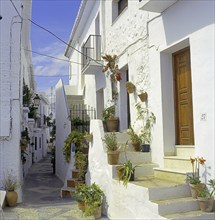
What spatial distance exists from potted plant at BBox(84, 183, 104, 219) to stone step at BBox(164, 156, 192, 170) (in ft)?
6.02

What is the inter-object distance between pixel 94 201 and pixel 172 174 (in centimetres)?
216

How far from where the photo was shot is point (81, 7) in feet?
48.6

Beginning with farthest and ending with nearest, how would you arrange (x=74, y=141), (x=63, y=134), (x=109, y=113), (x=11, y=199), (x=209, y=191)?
(x=63, y=134) < (x=74, y=141) < (x=109, y=113) < (x=11, y=199) < (x=209, y=191)

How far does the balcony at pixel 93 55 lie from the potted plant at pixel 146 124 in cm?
418

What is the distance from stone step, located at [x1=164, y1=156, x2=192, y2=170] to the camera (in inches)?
258

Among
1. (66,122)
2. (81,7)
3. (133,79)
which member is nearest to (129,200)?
(133,79)

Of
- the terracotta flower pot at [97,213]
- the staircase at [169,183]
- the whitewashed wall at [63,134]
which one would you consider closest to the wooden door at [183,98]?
the staircase at [169,183]

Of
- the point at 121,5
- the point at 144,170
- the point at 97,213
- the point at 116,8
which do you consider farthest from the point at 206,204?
the point at 116,8

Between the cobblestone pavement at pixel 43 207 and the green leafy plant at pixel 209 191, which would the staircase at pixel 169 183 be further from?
the cobblestone pavement at pixel 43 207

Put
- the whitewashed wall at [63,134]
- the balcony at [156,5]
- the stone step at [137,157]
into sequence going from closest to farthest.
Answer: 1. the balcony at [156,5]
2. the stone step at [137,157]
3. the whitewashed wall at [63,134]

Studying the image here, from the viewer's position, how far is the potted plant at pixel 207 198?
5.49 metres

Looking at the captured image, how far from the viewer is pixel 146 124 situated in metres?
8.18

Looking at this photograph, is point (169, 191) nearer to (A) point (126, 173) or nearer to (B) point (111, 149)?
(A) point (126, 173)

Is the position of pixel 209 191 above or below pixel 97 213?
above
